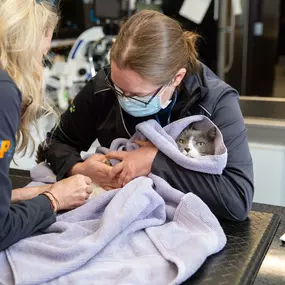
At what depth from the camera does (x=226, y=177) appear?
1.22 m

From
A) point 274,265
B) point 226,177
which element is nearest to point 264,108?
point 226,177

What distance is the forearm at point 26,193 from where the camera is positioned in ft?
4.12

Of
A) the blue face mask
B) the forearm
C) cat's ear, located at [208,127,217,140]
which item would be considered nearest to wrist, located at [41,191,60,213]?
the forearm

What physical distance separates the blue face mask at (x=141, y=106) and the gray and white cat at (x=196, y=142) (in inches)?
4.1

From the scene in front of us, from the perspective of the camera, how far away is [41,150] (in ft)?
5.08

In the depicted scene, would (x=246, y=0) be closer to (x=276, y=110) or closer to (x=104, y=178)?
(x=276, y=110)

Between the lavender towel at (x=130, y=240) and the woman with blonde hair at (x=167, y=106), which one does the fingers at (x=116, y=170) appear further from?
the lavender towel at (x=130, y=240)

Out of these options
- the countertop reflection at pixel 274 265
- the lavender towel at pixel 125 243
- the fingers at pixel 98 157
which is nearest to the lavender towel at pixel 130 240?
the lavender towel at pixel 125 243

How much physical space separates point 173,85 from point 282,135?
1014 mm

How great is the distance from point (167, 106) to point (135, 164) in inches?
8.4

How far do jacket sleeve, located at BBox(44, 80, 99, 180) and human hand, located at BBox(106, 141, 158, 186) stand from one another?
205 millimetres

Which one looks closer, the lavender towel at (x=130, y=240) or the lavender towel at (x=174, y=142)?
the lavender towel at (x=130, y=240)

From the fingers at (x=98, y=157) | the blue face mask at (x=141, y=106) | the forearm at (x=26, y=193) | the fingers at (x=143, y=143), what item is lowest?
the forearm at (x=26, y=193)

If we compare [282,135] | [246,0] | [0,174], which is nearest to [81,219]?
[0,174]
